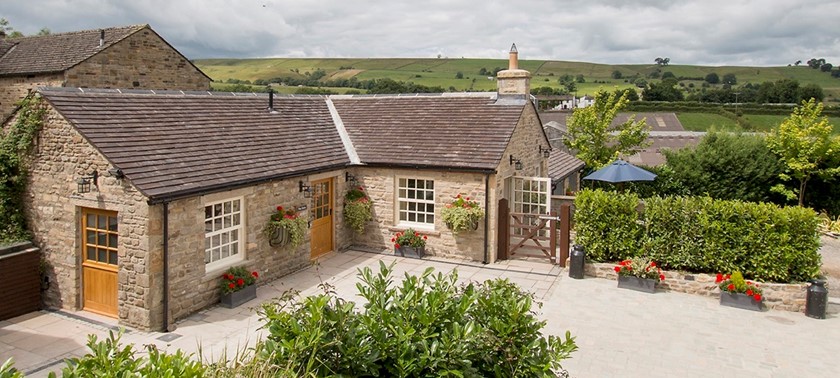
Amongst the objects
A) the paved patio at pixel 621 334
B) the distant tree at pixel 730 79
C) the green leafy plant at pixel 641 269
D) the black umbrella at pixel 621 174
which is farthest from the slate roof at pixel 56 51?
the distant tree at pixel 730 79

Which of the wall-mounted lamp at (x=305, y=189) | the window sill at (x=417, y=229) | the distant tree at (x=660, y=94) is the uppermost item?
the distant tree at (x=660, y=94)

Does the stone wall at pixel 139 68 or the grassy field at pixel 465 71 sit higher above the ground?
the grassy field at pixel 465 71

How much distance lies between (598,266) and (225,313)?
9.01 m

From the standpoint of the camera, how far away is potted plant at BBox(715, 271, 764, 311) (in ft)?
41.4

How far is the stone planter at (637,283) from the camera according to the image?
44.9 feet

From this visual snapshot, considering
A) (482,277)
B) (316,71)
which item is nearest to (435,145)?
(482,277)

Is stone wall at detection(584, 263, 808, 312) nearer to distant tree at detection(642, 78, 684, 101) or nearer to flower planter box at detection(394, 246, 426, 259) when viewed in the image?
flower planter box at detection(394, 246, 426, 259)

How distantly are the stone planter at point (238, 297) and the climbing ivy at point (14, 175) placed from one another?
4.43 m

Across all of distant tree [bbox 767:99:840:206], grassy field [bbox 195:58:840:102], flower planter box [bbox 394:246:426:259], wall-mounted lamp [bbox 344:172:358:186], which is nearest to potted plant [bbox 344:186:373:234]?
wall-mounted lamp [bbox 344:172:358:186]

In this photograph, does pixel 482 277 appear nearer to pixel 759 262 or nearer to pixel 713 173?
pixel 759 262

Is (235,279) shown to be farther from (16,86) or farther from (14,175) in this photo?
(16,86)

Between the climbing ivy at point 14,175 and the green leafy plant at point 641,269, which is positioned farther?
the green leafy plant at point 641,269

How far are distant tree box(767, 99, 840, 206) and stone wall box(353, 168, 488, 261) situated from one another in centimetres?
1375

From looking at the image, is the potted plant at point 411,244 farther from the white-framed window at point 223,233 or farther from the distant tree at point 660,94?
the distant tree at point 660,94
